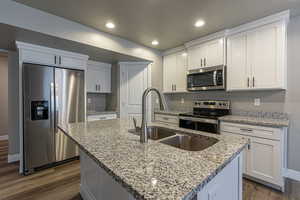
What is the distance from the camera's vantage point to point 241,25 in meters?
2.55

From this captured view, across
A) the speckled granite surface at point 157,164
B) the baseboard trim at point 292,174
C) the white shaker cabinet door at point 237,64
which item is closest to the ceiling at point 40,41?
the speckled granite surface at point 157,164

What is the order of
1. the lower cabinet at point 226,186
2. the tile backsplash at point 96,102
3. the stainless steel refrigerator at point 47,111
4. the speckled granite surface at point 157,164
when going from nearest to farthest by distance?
the speckled granite surface at point 157,164 → the lower cabinet at point 226,186 → the stainless steel refrigerator at point 47,111 → the tile backsplash at point 96,102

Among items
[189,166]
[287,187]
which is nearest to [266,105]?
[287,187]

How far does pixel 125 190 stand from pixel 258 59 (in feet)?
8.85

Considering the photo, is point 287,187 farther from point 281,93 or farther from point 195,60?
point 195,60

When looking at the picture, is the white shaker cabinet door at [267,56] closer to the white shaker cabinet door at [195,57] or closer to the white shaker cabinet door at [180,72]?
the white shaker cabinet door at [195,57]

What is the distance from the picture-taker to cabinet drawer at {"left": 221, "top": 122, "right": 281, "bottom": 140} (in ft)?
6.52

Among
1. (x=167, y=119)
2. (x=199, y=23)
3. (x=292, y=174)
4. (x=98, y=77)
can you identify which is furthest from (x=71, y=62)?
(x=292, y=174)

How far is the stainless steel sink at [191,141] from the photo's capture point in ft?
4.39

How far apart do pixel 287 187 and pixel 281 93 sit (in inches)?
54.6

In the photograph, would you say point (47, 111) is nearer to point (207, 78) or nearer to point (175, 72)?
point (175, 72)

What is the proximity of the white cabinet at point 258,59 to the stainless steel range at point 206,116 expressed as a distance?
47 centimetres

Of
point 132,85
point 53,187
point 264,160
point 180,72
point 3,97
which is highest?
point 180,72

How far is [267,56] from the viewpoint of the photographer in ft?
7.55
